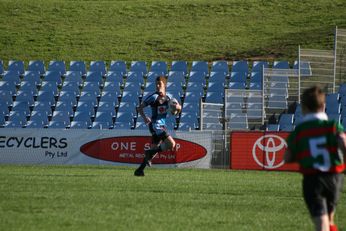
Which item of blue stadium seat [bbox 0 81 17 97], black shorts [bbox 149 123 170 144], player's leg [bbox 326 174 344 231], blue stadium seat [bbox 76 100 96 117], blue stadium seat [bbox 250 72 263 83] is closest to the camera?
player's leg [bbox 326 174 344 231]

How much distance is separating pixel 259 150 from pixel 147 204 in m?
13.2

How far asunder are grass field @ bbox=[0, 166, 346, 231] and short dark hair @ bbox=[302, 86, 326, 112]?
2.91 meters

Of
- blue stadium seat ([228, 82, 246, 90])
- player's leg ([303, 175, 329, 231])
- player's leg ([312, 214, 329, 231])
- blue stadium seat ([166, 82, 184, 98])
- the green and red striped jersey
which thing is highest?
blue stadium seat ([228, 82, 246, 90])

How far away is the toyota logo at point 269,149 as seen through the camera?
25766 millimetres

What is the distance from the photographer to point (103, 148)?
27.1 meters

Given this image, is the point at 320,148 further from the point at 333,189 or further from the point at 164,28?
the point at 164,28

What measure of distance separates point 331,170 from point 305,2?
47.7 m

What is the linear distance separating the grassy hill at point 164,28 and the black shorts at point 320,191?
35261 mm

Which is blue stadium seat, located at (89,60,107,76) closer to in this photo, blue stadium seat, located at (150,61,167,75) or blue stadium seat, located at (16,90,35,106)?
blue stadium seat, located at (150,61,167,75)

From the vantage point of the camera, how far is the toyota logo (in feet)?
84.5

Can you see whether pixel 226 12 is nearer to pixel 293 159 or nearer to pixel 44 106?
pixel 44 106

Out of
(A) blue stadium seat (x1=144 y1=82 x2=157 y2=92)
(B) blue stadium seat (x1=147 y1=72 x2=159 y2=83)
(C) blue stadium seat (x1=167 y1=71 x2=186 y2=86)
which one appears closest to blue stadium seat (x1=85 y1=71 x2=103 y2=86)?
(B) blue stadium seat (x1=147 y1=72 x2=159 y2=83)

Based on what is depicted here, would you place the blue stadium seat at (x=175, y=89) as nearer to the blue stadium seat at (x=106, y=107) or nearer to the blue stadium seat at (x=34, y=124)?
the blue stadium seat at (x=106, y=107)

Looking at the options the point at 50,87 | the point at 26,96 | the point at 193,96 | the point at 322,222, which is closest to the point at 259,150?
the point at 193,96
